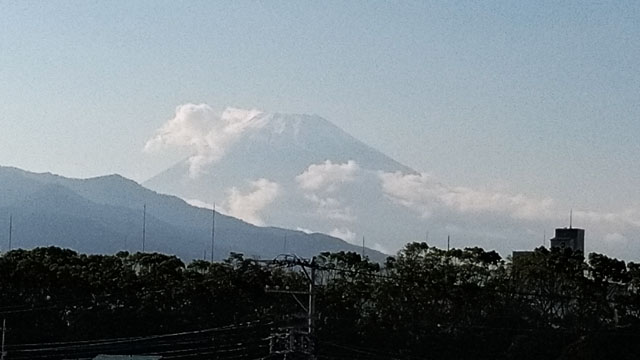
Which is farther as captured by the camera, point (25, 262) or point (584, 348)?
point (25, 262)

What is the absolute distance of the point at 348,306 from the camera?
41.9 metres

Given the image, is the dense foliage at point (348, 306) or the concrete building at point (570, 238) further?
the concrete building at point (570, 238)

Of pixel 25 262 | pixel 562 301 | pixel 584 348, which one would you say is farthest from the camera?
pixel 25 262

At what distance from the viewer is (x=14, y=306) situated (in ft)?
142

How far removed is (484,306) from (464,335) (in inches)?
61.3

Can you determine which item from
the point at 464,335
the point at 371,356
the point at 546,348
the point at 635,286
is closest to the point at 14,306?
the point at 371,356

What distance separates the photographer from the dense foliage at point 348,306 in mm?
40094

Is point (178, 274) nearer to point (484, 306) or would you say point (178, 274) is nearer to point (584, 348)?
point (484, 306)

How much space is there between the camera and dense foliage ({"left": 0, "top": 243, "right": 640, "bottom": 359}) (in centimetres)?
4009

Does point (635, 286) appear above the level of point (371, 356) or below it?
above

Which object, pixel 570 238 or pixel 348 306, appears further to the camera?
pixel 570 238

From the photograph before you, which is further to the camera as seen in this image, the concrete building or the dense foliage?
the concrete building

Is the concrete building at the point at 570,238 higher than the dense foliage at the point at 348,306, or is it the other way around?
the concrete building at the point at 570,238

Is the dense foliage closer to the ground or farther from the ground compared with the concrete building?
closer to the ground
